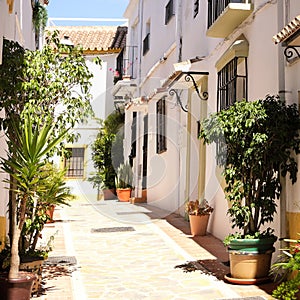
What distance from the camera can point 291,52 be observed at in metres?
6.11

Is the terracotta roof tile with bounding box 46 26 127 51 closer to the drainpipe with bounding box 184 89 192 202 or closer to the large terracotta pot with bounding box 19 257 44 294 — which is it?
the drainpipe with bounding box 184 89 192 202

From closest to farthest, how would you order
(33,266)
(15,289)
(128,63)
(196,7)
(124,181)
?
1. (15,289)
2. (33,266)
3. (196,7)
4. (124,181)
5. (128,63)

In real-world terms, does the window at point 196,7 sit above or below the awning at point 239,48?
above

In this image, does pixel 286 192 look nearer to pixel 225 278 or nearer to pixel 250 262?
pixel 250 262

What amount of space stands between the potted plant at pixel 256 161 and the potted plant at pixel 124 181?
42.4ft

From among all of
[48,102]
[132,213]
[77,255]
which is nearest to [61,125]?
[48,102]

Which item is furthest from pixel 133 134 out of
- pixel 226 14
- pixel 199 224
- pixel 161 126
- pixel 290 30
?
pixel 290 30

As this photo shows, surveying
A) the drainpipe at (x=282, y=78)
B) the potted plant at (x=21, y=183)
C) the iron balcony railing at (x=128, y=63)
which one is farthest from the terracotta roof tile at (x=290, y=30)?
the iron balcony railing at (x=128, y=63)

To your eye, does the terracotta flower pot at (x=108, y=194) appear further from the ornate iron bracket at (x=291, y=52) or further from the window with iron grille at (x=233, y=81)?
the ornate iron bracket at (x=291, y=52)

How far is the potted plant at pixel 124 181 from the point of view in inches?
752

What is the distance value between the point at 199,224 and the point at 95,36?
17283mm

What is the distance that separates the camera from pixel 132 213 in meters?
14.6

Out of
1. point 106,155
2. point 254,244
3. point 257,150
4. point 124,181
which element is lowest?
point 254,244

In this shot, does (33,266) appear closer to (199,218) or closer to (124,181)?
(199,218)
